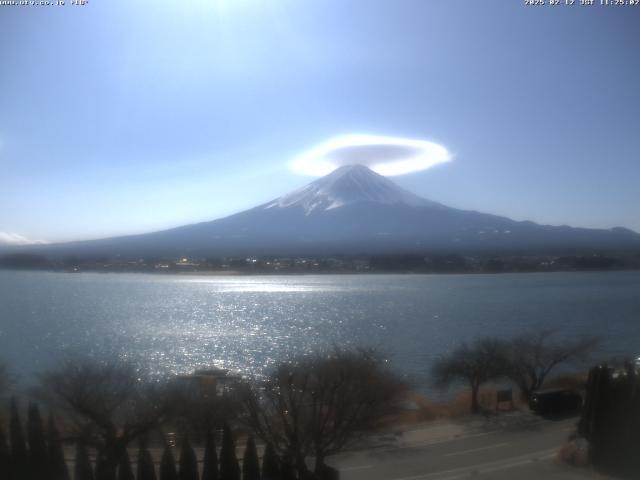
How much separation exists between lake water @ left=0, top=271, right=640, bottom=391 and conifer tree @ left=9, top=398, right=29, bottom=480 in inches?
61.4

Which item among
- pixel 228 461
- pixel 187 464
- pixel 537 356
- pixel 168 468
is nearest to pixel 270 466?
pixel 228 461

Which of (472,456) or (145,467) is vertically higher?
(145,467)

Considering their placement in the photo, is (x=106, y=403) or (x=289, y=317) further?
(x=289, y=317)

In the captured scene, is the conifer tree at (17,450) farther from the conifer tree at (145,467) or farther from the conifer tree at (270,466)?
the conifer tree at (270,466)

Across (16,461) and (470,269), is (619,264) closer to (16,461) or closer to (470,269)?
(470,269)

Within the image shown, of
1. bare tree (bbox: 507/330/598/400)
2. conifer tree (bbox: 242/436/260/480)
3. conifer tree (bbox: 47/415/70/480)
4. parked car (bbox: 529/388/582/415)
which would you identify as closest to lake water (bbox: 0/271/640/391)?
bare tree (bbox: 507/330/598/400)

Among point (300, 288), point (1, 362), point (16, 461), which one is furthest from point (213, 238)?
point (16, 461)

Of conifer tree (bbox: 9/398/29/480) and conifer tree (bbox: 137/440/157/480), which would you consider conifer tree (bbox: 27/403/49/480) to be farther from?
conifer tree (bbox: 137/440/157/480)

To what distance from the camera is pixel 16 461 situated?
4309 millimetres

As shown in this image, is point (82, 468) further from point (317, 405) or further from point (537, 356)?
point (537, 356)

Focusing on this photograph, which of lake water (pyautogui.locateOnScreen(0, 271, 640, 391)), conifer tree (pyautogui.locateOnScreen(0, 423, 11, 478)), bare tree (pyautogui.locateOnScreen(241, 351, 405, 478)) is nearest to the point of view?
conifer tree (pyautogui.locateOnScreen(0, 423, 11, 478))

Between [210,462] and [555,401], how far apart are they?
3992mm

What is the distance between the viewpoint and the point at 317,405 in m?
5.18

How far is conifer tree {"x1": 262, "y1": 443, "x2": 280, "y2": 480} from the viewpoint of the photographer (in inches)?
182
